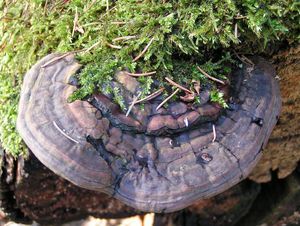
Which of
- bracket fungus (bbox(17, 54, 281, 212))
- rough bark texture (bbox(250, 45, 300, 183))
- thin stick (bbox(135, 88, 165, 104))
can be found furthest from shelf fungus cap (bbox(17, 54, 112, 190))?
rough bark texture (bbox(250, 45, 300, 183))

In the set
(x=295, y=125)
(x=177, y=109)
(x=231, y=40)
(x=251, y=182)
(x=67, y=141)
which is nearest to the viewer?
(x=67, y=141)

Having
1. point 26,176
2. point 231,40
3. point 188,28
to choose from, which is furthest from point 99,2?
point 26,176

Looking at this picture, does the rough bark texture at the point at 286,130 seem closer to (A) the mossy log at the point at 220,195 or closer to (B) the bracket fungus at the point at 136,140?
(A) the mossy log at the point at 220,195

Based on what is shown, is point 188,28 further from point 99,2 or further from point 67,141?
point 67,141

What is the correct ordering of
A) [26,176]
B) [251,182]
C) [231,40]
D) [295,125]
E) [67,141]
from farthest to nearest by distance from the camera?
[251,182], [295,125], [26,176], [231,40], [67,141]

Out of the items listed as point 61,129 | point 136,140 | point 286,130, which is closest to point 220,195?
point 286,130

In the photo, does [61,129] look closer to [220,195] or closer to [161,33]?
[161,33]
